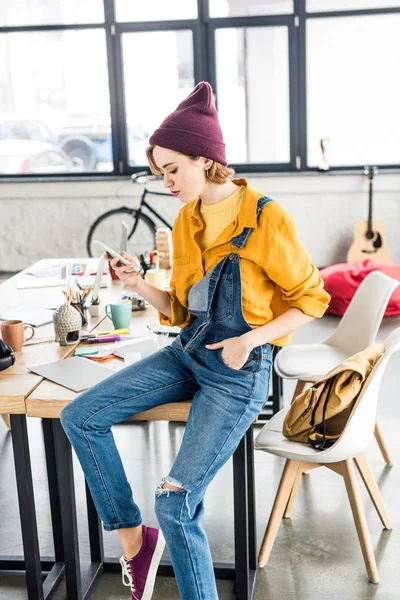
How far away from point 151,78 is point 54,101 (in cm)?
95

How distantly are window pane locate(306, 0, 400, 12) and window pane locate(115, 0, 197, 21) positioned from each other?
106 centimetres

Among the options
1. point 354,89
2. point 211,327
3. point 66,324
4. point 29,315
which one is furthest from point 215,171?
point 354,89

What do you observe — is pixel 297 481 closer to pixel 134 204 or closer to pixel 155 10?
pixel 134 204

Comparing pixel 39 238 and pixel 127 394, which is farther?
pixel 39 238

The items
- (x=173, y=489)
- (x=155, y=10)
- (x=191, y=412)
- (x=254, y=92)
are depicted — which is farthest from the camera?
(x=254, y=92)

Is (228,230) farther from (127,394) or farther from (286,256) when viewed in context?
(127,394)

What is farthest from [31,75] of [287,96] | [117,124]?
[287,96]

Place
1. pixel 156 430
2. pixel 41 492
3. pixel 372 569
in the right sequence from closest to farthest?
pixel 372 569, pixel 41 492, pixel 156 430

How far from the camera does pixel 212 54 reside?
6688 mm

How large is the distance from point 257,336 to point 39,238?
5425 mm

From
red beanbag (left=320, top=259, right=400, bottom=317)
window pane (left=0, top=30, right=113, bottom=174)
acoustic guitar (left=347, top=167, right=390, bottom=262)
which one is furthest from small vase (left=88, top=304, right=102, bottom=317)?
window pane (left=0, top=30, right=113, bottom=174)

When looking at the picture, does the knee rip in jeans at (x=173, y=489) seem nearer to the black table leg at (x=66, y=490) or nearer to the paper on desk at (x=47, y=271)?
the black table leg at (x=66, y=490)

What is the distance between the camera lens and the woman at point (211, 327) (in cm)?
193

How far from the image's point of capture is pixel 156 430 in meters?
3.44
